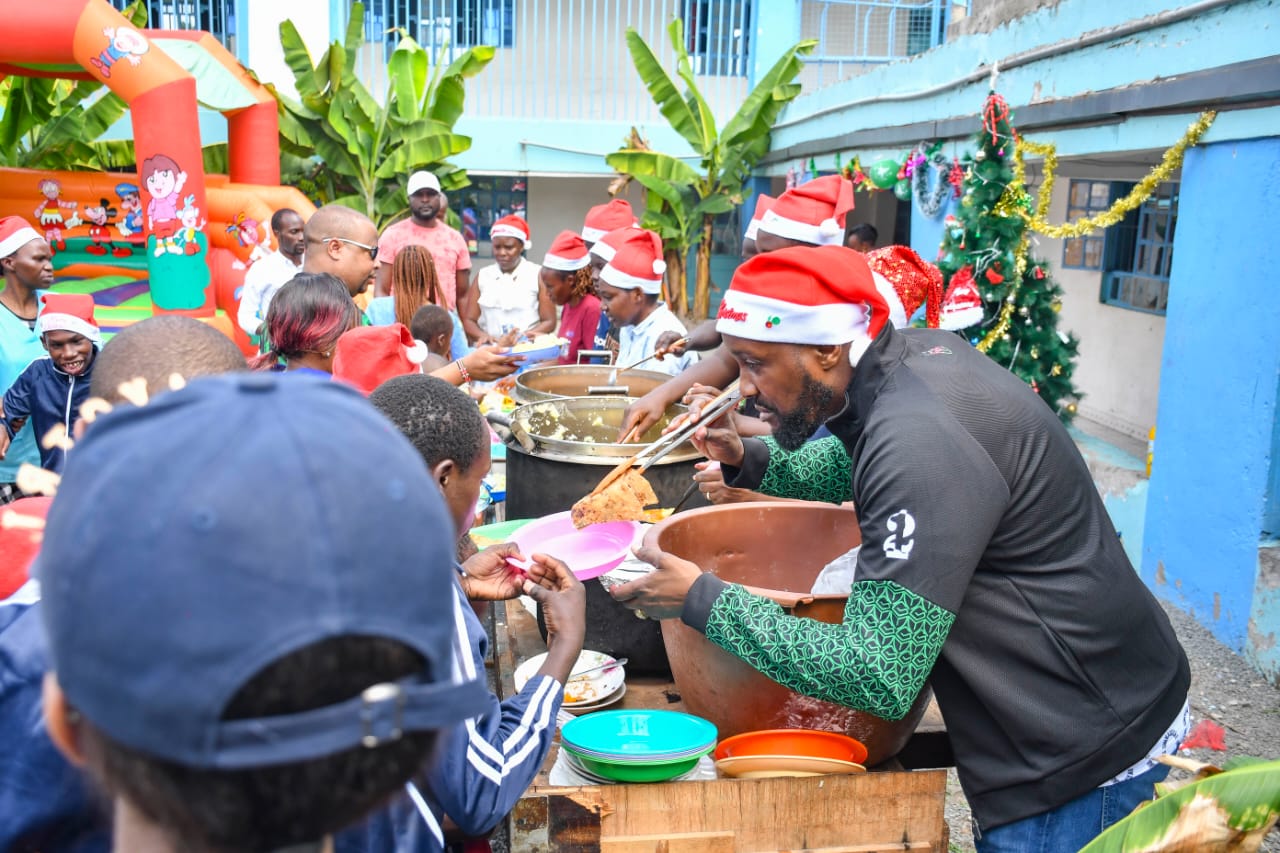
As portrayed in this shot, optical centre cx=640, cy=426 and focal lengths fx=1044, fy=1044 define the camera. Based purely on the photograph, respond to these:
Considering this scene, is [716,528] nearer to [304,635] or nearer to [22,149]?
[304,635]

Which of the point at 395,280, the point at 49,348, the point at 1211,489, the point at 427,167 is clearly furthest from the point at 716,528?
the point at 427,167

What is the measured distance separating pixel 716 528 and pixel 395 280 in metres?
4.22

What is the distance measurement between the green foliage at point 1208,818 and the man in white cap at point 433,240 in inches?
274

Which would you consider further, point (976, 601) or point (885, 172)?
point (885, 172)

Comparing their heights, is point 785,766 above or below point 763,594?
below

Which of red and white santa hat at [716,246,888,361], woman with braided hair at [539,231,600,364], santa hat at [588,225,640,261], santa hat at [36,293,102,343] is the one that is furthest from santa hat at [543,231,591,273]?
red and white santa hat at [716,246,888,361]

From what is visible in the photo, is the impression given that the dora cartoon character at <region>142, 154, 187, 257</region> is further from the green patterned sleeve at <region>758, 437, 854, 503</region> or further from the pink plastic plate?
the green patterned sleeve at <region>758, 437, 854, 503</region>

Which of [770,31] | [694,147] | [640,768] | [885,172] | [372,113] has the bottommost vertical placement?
[640,768]

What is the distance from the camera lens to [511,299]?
7.75 metres

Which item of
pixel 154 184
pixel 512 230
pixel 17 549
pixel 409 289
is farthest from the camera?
pixel 154 184

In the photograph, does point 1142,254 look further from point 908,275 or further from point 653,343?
point 908,275

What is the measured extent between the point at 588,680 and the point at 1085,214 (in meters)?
8.31

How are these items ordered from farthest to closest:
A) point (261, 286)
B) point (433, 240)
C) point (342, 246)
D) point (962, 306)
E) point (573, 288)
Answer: point (433, 240) < point (573, 288) < point (261, 286) < point (962, 306) < point (342, 246)

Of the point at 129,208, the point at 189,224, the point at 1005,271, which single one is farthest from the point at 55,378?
the point at 129,208
